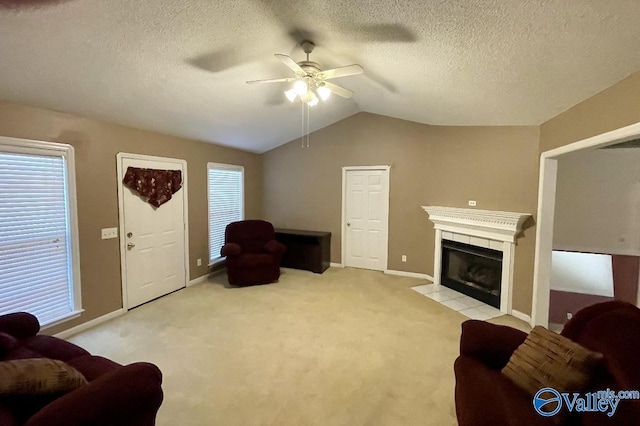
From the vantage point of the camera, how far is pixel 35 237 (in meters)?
2.86

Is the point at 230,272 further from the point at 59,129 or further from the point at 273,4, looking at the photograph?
the point at 273,4

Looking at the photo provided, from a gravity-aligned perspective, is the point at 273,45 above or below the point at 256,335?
above

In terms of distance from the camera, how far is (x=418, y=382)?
7.82 feet

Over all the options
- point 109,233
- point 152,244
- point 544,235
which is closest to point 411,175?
point 544,235

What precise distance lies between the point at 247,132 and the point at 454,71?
10.6ft

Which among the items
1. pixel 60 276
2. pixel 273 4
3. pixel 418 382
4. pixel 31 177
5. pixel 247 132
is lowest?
pixel 418 382

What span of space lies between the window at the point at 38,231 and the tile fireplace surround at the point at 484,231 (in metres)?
4.70

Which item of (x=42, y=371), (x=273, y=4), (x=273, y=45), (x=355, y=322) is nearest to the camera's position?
(x=42, y=371)

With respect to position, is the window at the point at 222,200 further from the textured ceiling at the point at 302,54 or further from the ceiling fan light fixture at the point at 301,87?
the ceiling fan light fixture at the point at 301,87

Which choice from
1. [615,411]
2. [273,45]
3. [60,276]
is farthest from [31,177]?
[615,411]

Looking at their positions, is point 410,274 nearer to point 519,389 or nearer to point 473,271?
point 473,271

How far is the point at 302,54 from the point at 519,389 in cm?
314

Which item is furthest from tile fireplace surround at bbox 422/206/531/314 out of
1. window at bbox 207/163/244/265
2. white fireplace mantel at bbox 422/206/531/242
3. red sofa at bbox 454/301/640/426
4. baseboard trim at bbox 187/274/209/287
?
baseboard trim at bbox 187/274/209/287

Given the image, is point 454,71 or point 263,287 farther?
point 263,287
